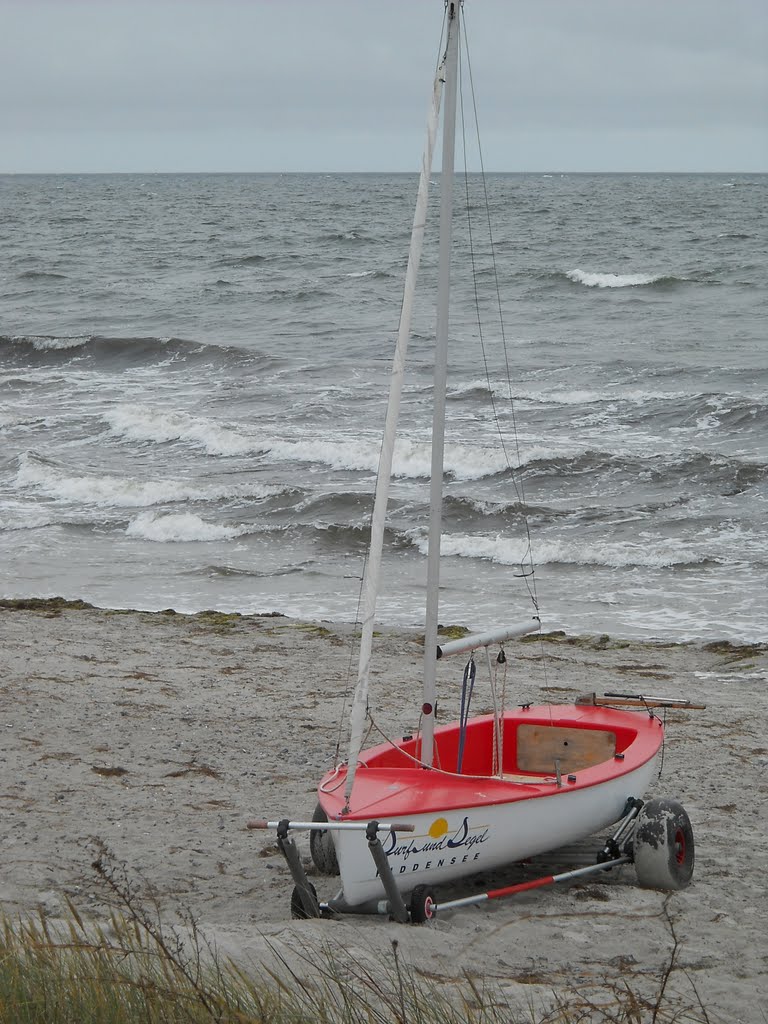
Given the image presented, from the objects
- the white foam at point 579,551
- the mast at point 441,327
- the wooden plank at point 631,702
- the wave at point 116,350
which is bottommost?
the white foam at point 579,551

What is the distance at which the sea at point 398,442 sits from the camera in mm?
16000

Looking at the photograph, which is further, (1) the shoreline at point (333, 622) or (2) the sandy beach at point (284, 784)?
(1) the shoreline at point (333, 622)

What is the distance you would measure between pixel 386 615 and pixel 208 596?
8.29 feet

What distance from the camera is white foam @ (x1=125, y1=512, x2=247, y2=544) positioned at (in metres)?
18.4

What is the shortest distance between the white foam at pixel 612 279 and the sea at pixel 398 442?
0.57ft

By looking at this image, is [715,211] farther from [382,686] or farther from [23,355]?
[382,686]

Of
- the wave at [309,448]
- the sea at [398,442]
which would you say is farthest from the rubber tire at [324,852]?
the wave at [309,448]

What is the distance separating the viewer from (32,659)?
11.5 m

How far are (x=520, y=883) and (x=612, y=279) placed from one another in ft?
133

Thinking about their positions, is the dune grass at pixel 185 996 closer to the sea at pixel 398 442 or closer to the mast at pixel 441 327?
the mast at pixel 441 327

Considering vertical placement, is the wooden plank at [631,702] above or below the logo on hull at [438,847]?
above

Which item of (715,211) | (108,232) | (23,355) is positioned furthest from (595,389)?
(715,211)

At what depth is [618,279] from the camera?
149 ft

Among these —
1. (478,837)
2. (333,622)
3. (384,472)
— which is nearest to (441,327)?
(384,472)
